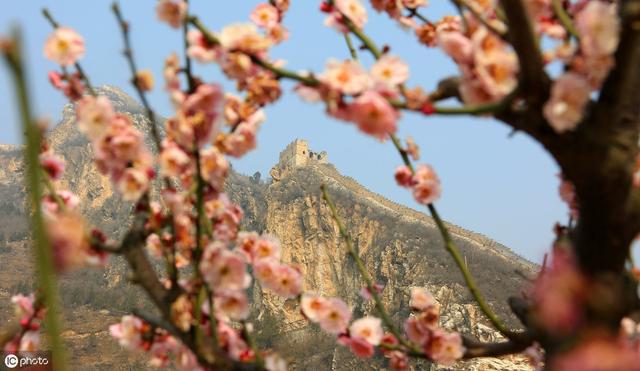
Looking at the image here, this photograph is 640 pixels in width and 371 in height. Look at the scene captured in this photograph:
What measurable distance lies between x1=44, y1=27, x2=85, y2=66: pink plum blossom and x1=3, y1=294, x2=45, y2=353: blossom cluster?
33.8 inches

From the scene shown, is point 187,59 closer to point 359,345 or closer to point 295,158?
point 359,345

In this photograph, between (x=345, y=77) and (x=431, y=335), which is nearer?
(x=345, y=77)

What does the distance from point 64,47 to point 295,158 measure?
44.9 meters

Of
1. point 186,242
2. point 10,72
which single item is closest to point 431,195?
point 186,242

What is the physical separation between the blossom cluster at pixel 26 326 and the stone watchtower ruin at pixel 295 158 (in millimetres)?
43937

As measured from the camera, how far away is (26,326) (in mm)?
2020

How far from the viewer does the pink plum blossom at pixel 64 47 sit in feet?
6.13

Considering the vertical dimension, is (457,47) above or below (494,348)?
above

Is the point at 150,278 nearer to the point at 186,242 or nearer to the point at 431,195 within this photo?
the point at 186,242

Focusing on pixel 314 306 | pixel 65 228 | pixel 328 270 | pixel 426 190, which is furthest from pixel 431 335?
pixel 328 270

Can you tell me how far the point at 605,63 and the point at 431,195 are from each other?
1161mm

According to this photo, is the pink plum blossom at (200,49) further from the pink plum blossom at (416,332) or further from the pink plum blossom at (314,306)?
the pink plum blossom at (416,332)

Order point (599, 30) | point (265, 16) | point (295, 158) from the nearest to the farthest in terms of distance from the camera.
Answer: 1. point (599, 30)
2. point (265, 16)
3. point (295, 158)

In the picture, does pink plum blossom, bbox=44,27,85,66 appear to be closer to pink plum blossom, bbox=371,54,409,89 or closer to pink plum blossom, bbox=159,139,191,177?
pink plum blossom, bbox=159,139,191,177
